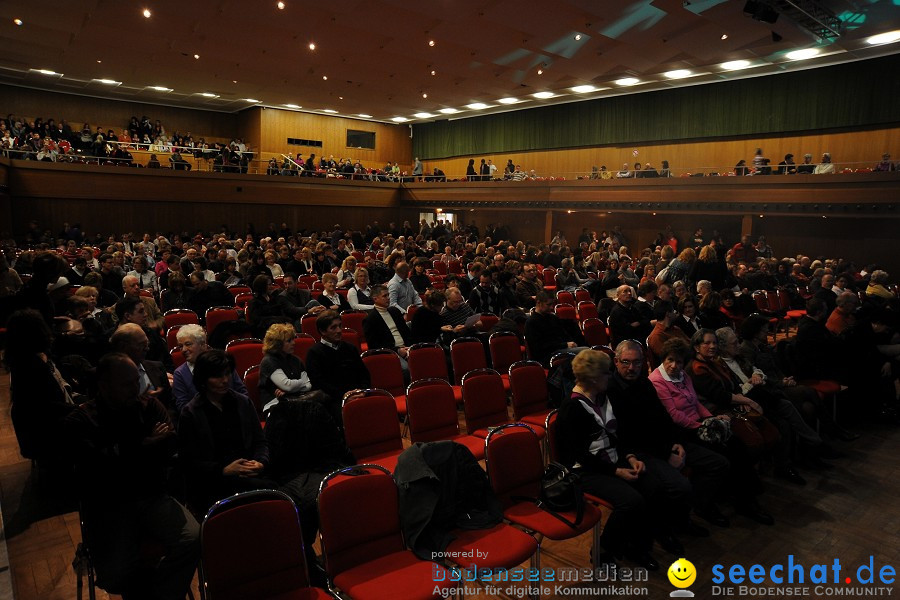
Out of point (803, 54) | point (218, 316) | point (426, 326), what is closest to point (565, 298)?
point (426, 326)

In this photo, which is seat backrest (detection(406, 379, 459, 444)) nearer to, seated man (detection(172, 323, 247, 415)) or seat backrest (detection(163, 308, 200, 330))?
seated man (detection(172, 323, 247, 415))

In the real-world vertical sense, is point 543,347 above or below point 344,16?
below

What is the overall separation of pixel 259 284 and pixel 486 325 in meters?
2.79

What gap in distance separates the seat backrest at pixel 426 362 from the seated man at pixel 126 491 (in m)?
2.64

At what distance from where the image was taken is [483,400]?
15.0 feet

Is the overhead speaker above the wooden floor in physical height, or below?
above

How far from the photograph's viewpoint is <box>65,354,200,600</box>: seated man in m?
2.65

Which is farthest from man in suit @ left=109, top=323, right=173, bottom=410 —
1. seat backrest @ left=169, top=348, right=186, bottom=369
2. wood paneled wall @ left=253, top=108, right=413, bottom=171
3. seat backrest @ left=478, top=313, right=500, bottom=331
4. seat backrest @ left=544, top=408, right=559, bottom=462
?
wood paneled wall @ left=253, top=108, right=413, bottom=171

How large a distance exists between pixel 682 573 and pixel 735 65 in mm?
17824

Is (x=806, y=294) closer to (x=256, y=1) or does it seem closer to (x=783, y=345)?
(x=783, y=345)

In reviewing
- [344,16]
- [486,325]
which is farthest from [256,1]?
[486,325]

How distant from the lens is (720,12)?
1251cm

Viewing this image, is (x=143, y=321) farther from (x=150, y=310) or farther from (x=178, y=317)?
(x=178, y=317)

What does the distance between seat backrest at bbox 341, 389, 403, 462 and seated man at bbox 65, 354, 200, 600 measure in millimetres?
1243
